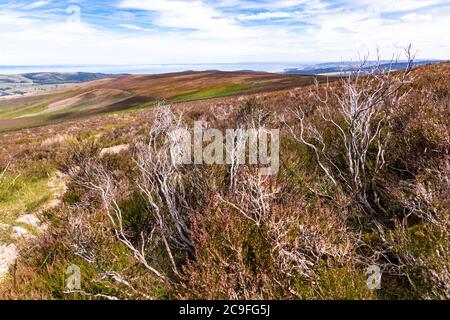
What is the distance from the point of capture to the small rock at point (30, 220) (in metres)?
6.89

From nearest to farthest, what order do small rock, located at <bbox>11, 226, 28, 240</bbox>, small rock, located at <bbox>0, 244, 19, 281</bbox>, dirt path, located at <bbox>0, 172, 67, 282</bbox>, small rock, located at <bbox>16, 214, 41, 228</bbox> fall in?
small rock, located at <bbox>0, 244, 19, 281</bbox>
dirt path, located at <bbox>0, 172, 67, 282</bbox>
small rock, located at <bbox>11, 226, 28, 240</bbox>
small rock, located at <bbox>16, 214, 41, 228</bbox>

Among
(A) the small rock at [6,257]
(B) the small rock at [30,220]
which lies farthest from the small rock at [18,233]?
(A) the small rock at [6,257]

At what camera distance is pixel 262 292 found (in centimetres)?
302

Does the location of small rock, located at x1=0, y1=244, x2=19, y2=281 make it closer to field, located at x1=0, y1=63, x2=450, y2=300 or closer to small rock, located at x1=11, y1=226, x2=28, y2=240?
field, located at x1=0, y1=63, x2=450, y2=300

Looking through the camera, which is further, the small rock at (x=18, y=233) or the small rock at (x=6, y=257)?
the small rock at (x=18, y=233)

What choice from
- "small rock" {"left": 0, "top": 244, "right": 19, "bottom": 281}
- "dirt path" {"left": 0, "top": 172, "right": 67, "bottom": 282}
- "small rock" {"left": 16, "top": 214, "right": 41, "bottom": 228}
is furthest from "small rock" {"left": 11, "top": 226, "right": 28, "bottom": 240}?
"small rock" {"left": 0, "top": 244, "right": 19, "bottom": 281}

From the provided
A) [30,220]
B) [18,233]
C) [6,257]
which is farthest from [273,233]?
[30,220]

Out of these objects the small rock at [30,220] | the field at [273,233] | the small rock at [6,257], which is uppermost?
the field at [273,233]

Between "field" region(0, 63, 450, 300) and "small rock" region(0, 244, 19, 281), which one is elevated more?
"field" region(0, 63, 450, 300)

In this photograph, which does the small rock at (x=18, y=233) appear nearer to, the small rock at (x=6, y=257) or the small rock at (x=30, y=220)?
the small rock at (x=30, y=220)

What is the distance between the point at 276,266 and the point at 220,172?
8.10 feet

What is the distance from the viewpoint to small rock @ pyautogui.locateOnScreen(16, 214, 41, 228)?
22.6 ft
